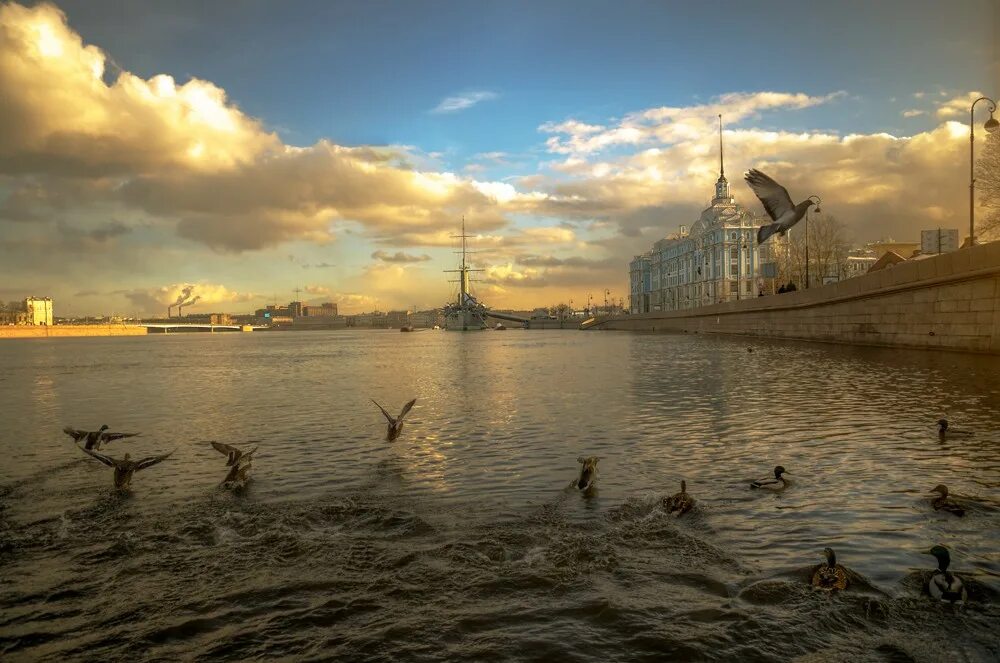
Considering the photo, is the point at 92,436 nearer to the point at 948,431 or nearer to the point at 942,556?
the point at 942,556

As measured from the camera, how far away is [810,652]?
5.27 metres

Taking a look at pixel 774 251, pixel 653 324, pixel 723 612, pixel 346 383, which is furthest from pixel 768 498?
pixel 653 324

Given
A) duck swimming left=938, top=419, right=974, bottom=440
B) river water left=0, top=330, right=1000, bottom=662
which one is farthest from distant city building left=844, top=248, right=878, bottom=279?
river water left=0, top=330, right=1000, bottom=662

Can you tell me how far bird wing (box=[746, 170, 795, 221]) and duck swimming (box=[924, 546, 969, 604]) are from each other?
2673 centimetres

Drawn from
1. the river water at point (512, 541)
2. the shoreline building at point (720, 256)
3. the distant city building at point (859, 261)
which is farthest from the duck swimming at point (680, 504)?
the distant city building at point (859, 261)

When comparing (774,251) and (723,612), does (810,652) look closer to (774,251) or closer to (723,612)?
(723,612)

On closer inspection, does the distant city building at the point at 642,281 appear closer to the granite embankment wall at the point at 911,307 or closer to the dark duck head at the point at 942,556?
the granite embankment wall at the point at 911,307

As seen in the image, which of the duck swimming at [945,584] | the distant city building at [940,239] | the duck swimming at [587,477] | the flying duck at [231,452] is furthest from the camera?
the distant city building at [940,239]

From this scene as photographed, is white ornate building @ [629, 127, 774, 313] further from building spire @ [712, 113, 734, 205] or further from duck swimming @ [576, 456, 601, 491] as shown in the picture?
duck swimming @ [576, 456, 601, 491]

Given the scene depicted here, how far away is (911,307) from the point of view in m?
34.2

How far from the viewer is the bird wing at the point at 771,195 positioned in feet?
100

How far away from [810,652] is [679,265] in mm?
155110

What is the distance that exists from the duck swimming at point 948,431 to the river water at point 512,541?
0.98 ft

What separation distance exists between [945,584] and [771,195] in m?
27.6
